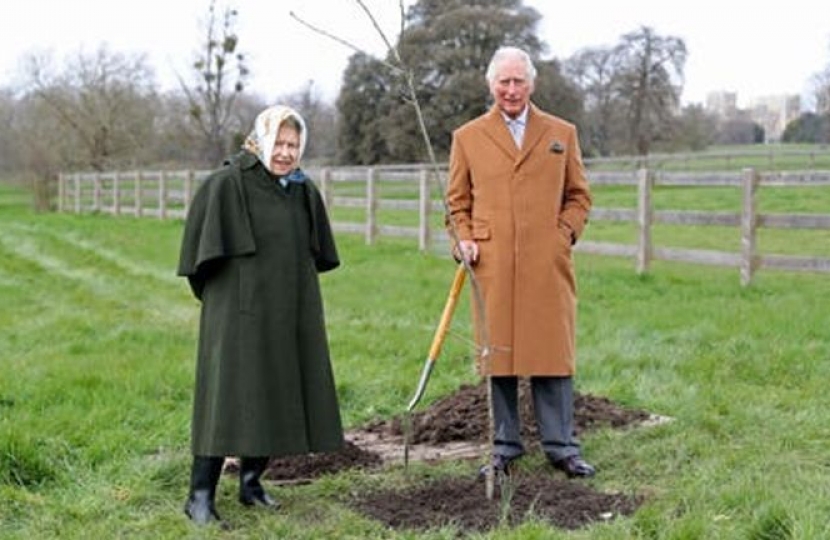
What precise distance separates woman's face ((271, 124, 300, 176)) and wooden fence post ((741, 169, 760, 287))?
7813 millimetres

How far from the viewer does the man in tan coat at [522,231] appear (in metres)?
5.02

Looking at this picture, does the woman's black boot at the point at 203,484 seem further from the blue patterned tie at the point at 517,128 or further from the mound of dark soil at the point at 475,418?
the blue patterned tie at the point at 517,128

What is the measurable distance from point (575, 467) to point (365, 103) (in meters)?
44.1

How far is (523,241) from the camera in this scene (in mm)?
5020

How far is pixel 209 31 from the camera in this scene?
38438 mm

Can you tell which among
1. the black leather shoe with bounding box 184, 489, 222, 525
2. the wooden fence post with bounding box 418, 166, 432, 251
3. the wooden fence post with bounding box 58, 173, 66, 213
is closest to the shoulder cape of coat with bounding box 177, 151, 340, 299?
the black leather shoe with bounding box 184, 489, 222, 525

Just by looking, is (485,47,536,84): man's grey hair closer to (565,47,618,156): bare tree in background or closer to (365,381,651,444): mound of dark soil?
(365,381,651,444): mound of dark soil

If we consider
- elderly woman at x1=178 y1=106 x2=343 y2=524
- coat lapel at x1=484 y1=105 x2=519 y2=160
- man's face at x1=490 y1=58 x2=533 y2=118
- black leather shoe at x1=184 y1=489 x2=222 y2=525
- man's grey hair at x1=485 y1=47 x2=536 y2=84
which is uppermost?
man's grey hair at x1=485 y1=47 x2=536 y2=84

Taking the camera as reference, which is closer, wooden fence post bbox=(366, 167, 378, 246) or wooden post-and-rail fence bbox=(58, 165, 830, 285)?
wooden post-and-rail fence bbox=(58, 165, 830, 285)

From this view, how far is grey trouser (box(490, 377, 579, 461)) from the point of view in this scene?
203 inches

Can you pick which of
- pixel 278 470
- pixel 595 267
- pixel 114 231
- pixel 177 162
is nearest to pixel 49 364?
pixel 278 470

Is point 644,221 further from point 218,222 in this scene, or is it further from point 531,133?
point 218,222

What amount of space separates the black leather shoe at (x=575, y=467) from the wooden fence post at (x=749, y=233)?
6.79m

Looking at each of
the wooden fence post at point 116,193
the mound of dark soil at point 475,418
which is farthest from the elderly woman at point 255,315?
the wooden fence post at point 116,193
